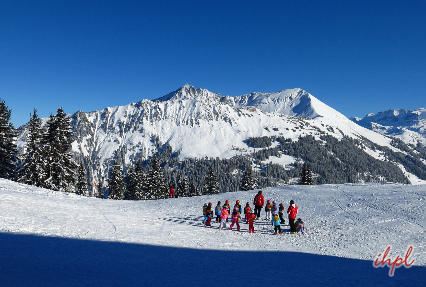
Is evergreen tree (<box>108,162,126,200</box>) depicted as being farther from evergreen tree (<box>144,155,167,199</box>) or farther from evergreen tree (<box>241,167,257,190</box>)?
evergreen tree (<box>241,167,257,190</box>)

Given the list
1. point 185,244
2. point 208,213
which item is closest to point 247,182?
point 208,213

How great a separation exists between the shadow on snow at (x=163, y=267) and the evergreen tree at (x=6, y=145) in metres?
26.8

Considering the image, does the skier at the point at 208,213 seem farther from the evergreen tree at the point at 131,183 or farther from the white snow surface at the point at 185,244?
the evergreen tree at the point at 131,183

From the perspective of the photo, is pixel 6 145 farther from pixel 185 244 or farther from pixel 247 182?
pixel 247 182

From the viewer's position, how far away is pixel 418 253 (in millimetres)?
12758

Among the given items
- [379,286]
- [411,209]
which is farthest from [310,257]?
[411,209]

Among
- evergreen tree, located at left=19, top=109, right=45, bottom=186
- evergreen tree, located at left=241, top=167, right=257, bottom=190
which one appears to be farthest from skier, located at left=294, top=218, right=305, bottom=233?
evergreen tree, located at left=241, top=167, right=257, bottom=190

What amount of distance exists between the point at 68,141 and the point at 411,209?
39820 mm

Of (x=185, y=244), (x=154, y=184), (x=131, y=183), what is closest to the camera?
(x=185, y=244)

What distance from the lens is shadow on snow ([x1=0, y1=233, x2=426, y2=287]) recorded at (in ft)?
27.3

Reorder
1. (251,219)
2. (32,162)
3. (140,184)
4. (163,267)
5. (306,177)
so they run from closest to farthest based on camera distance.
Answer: (163,267) < (251,219) < (32,162) < (140,184) < (306,177)

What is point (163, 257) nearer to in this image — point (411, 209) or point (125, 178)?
point (411, 209)

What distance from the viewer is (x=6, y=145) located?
32.4 metres

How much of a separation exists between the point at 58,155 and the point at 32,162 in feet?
9.61
